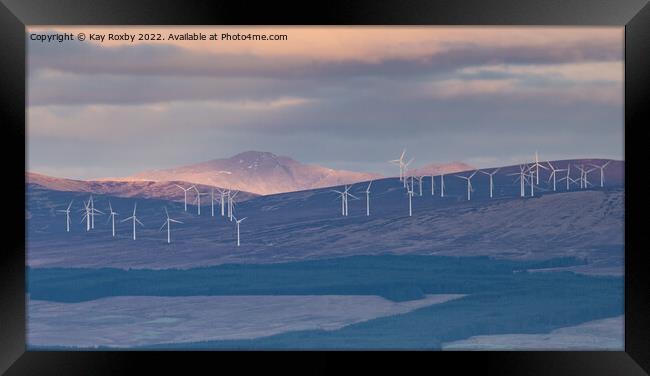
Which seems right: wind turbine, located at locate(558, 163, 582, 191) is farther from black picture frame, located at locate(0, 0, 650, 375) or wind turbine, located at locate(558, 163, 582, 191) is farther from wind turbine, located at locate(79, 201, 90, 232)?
wind turbine, located at locate(79, 201, 90, 232)

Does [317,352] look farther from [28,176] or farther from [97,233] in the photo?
[28,176]

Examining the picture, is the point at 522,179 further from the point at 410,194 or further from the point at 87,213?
the point at 87,213

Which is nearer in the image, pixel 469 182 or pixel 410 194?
pixel 410 194

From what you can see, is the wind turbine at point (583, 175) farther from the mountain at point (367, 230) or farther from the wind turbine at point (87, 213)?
the wind turbine at point (87, 213)

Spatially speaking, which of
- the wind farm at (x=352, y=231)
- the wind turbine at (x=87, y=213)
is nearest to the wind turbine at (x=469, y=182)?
the wind farm at (x=352, y=231)

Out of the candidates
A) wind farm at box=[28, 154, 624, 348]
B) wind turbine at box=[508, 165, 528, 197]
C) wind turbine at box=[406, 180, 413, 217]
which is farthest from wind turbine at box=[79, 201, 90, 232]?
wind turbine at box=[508, 165, 528, 197]

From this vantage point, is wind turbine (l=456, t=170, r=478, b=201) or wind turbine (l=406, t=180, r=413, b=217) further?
wind turbine (l=456, t=170, r=478, b=201)

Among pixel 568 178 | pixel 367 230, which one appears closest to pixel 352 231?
pixel 367 230

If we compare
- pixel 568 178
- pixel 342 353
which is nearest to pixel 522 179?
pixel 568 178

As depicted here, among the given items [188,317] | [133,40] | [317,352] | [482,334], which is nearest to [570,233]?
[482,334]

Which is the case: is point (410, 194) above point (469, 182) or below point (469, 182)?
below
